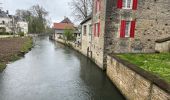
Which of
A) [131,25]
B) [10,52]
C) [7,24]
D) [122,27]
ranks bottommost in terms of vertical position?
[10,52]

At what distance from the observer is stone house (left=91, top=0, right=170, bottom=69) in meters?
15.1

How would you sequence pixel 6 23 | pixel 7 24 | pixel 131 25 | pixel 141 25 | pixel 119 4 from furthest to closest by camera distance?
pixel 6 23, pixel 7 24, pixel 141 25, pixel 131 25, pixel 119 4

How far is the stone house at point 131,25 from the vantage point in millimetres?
15055

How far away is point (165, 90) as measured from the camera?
18.2 feet

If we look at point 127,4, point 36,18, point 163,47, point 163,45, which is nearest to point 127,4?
point 127,4

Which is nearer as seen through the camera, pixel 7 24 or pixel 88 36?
pixel 88 36

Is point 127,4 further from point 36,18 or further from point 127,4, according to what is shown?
point 36,18

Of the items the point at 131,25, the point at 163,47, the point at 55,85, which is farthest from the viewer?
the point at 131,25

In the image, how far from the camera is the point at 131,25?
15344 millimetres

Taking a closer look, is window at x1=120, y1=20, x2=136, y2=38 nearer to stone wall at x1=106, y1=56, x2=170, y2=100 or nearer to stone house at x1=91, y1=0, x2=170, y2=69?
stone house at x1=91, y1=0, x2=170, y2=69

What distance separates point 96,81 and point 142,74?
218 inches

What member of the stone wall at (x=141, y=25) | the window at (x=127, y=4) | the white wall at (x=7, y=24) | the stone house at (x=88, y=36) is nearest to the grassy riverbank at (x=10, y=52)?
the stone house at (x=88, y=36)

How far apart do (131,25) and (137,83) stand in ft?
27.7

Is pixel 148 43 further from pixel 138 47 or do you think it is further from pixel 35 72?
pixel 35 72
